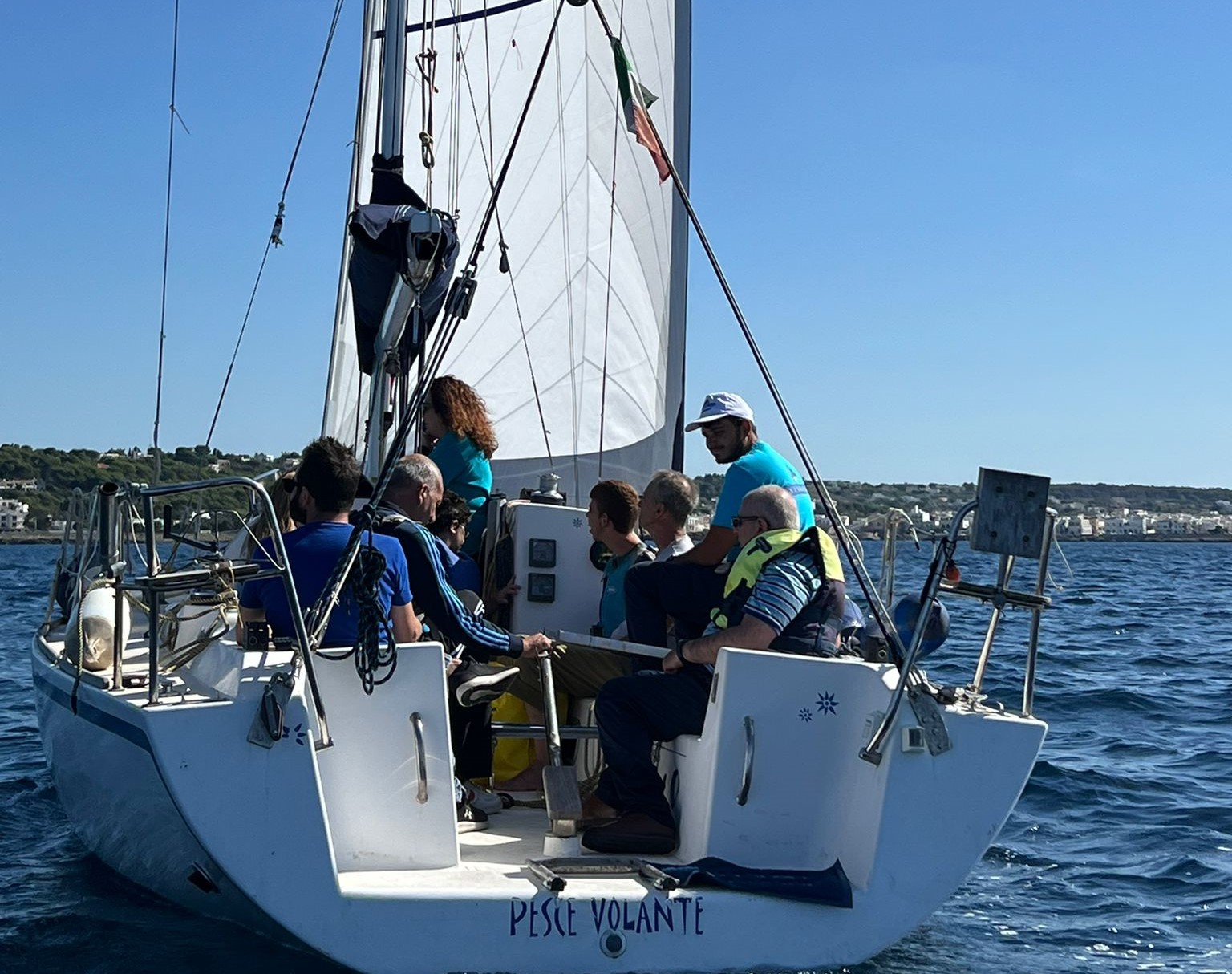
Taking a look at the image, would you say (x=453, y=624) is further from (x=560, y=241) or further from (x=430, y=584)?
(x=560, y=241)

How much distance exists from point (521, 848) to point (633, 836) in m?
0.38

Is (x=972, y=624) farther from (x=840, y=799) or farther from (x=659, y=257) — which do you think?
(x=840, y=799)

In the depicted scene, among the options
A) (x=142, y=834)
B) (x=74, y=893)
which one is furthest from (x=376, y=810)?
(x=74, y=893)

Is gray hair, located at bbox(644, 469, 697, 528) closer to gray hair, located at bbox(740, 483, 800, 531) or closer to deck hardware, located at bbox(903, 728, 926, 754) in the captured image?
gray hair, located at bbox(740, 483, 800, 531)

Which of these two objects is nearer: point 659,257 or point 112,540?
point 112,540

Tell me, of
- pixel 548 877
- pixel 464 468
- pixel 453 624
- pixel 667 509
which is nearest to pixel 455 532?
pixel 464 468

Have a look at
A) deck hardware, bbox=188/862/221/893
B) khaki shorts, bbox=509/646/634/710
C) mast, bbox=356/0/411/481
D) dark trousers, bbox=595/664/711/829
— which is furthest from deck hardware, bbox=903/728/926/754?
mast, bbox=356/0/411/481

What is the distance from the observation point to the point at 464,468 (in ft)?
18.5

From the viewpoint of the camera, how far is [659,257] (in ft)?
29.0

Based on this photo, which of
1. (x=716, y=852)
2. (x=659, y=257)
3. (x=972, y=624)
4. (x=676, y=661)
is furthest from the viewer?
(x=972, y=624)

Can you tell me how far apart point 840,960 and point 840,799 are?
423 millimetres

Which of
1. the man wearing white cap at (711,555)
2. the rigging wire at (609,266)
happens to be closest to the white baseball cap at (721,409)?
the man wearing white cap at (711,555)

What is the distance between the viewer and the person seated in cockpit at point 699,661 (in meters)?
3.91

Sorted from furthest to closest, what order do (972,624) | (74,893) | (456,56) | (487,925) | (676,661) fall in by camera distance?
(972,624)
(456,56)
(74,893)
(676,661)
(487,925)
